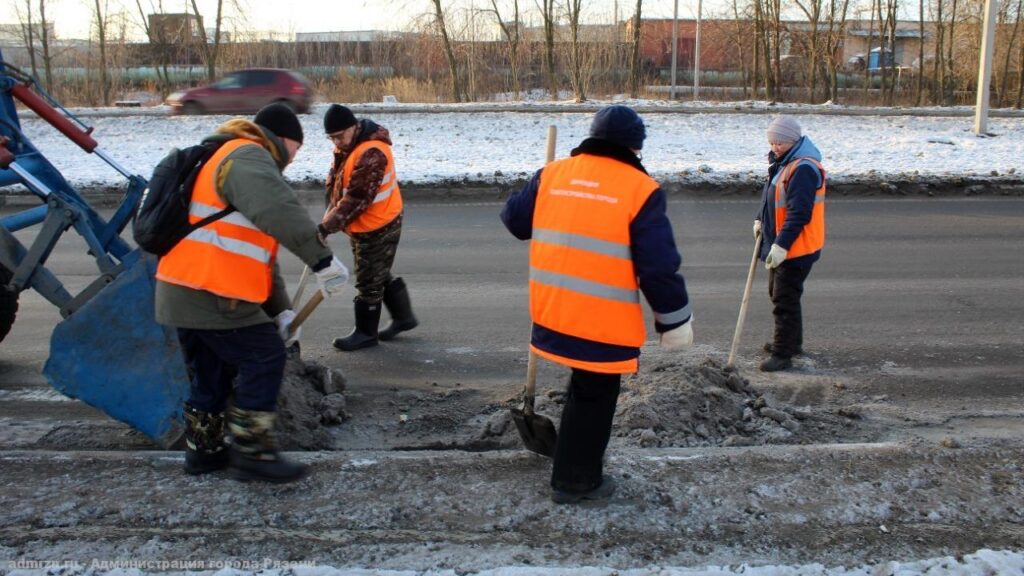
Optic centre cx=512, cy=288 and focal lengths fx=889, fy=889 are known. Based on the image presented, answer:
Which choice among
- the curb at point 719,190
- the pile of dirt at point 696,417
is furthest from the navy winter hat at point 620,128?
the curb at point 719,190

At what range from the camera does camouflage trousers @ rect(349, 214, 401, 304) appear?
6.43 meters

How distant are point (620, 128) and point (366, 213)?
318 cm

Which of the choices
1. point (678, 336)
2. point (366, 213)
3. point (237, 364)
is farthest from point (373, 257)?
point (678, 336)

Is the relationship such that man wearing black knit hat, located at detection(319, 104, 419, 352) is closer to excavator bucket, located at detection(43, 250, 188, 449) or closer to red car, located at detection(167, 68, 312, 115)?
excavator bucket, located at detection(43, 250, 188, 449)

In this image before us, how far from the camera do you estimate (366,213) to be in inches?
249

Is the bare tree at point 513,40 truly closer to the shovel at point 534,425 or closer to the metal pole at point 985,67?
the metal pole at point 985,67

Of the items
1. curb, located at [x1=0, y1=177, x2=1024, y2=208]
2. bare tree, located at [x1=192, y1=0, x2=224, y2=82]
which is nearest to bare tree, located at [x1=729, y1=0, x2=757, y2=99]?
bare tree, located at [x1=192, y1=0, x2=224, y2=82]

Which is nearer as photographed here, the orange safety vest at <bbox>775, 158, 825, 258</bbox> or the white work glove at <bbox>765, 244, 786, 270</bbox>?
the white work glove at <bbox>765, 244, 786, 270</bbox>

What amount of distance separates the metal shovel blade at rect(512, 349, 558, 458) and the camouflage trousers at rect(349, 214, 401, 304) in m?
2.51

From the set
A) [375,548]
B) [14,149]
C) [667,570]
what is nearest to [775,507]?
[667,570]

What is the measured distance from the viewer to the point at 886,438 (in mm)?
4832

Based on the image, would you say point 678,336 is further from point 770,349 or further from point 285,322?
point 770,349

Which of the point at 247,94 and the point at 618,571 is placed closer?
the point at 618,571

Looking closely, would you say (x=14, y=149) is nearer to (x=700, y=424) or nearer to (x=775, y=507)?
(x=700, y=424)
